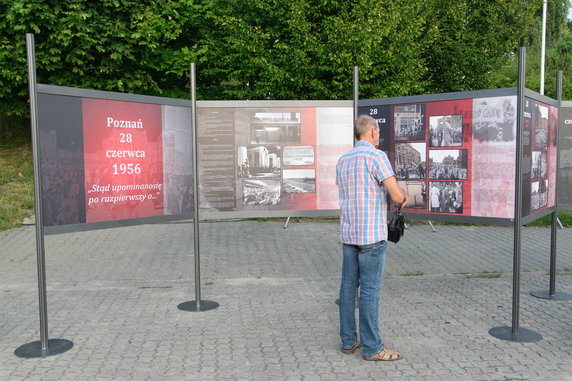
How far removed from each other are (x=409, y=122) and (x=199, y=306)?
2.96 metres

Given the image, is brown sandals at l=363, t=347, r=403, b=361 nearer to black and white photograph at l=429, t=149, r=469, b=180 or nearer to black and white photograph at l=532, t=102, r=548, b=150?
black and white photograph at l=429, t=149, r=469, b=180

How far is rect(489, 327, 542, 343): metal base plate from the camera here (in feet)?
15.6

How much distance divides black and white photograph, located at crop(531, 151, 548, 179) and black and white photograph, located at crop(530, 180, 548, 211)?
8 cm

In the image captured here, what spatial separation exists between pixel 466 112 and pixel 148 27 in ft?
33.9

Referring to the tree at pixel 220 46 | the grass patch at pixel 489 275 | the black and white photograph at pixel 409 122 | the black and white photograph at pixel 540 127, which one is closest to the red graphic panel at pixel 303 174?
the black and white photograph at pixel 409 122

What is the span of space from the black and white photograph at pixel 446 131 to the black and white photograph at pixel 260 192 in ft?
5.80

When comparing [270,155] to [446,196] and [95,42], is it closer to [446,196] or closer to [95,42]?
[446,196]

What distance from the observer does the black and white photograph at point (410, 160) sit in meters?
5.78

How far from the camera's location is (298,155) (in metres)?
6.24

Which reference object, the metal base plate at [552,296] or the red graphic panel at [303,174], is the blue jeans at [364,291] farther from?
the metal base plate at [552,296]

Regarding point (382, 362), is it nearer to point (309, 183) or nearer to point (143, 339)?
point (143, 339)

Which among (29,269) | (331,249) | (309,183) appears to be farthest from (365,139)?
(29,269)

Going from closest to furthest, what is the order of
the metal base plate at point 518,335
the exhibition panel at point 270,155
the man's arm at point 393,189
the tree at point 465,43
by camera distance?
the man's arm at point 393,189 < the metal base plate at point 518,335 < the exhibition panel at point 270,155 < the tree at point 465,43

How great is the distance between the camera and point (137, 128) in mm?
5332
